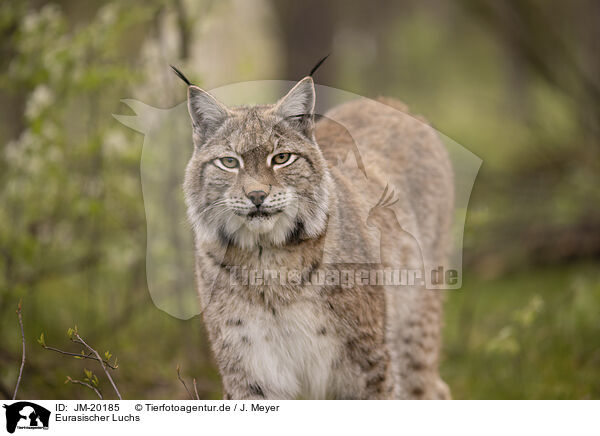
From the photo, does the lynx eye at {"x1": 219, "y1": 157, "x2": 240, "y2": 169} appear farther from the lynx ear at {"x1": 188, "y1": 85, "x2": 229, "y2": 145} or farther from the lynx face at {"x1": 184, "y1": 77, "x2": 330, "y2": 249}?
the lynx ear at {"x1": 188, "y1": 85, "x2": 229, "y2": 145}

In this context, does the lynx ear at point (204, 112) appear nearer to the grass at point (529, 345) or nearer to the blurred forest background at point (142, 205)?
the blurred forest background at point (142, 205)

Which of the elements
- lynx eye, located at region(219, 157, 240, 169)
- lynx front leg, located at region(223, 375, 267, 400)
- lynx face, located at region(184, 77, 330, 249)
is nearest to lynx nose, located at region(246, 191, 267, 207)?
lynx face, located at region(184, 77, 330, 249)

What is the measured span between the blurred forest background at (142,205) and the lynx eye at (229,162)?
5.84 feet

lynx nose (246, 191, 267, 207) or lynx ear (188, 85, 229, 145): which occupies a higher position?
lynx ear (188, 85, 229, 145)

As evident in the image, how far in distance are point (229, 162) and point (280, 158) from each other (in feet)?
0.73

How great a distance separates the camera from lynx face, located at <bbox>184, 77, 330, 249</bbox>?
2.80 m

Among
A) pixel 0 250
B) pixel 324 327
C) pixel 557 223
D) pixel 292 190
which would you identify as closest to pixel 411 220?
pixel 324 327

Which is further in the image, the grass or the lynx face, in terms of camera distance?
the grass

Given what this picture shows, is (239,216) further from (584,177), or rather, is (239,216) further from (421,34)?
(421,34)

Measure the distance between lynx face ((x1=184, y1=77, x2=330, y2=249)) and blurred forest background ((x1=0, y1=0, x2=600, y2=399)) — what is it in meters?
1.67
